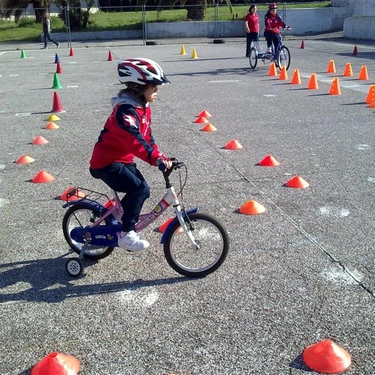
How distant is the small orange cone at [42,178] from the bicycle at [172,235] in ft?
7.08

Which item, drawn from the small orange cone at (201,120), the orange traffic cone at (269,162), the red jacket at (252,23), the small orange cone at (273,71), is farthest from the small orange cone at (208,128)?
the red jacket at (252,23)

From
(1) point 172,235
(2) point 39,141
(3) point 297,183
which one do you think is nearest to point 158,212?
(1) point 172,235

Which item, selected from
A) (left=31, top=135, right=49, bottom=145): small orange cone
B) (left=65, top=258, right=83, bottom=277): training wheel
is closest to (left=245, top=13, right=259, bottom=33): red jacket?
(left=31, top=135, right=49, bottom=145): small orange cone

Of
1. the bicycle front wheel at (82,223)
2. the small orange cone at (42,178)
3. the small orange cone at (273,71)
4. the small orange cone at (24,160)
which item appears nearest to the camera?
the bicycle front wheel at (82,223)

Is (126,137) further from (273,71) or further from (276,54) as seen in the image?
(276,54)

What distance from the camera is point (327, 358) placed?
3018 millimetres

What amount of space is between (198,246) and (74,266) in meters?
0.96

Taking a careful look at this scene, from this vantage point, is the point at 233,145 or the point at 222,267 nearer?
the point at 222,267

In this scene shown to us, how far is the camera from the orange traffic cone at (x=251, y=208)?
5276mm

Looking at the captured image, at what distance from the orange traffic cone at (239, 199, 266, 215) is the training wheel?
1841 mm

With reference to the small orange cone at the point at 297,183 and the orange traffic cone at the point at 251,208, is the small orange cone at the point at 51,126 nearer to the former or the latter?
the small orange cone at the point at 297,183

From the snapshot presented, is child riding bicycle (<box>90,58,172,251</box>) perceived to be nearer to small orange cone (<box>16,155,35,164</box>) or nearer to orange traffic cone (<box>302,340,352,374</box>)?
orange traffic cone (<box>302,340,352,374</box>)

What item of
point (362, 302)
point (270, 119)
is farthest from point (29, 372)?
point (270, 119)

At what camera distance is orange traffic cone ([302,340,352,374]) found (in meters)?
2.98
